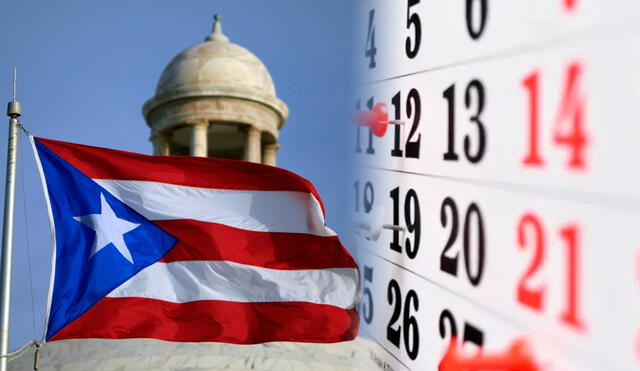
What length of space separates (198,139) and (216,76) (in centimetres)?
217

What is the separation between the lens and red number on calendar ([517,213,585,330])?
1440 mm

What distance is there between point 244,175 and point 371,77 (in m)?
4.21

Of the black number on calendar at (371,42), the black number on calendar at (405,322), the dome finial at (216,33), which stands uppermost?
the dome finial at (216,33)

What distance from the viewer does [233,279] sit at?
675 cm

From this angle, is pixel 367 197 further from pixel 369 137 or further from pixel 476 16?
pixel 476 16

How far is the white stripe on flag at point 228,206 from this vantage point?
6.86 metres

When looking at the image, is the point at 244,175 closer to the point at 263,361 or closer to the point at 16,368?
the point at 263,361

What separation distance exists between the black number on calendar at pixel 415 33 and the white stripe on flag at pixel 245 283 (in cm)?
427

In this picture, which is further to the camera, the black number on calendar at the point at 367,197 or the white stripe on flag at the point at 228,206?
the white stripe on flag at the point at 228,206

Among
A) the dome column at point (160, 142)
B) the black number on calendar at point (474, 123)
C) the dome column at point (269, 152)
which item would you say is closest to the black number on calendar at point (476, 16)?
the black number on calendar at point (474, 123)

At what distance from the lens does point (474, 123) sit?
2.02 meters

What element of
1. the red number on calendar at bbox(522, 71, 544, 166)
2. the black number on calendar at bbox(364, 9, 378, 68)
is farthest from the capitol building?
the red number on calendar at bbox(522, 71, 544, 166)

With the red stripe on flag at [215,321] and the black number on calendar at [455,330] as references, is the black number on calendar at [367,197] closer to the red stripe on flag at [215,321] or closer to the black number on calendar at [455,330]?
the black number on calendar at [455,330]

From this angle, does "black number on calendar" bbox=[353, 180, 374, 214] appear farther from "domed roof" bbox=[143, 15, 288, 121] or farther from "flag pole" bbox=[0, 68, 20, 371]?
"domed roof" bbox=[143, 15, 288, 121]
